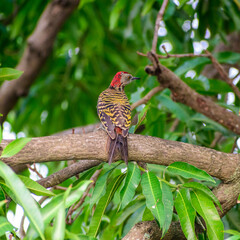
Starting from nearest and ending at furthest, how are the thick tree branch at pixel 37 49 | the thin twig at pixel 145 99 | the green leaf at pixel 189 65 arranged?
the thin twig at pixel 145 99, the green leaf at pixel 189 65, the thick tree branch at pixel 37 49

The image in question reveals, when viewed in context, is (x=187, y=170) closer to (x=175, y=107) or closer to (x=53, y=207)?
(x=53, y=207)

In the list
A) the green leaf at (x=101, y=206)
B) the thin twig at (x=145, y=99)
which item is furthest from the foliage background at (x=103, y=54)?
the green leaf at (x=101, y=206)

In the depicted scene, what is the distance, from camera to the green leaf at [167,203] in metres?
2.18

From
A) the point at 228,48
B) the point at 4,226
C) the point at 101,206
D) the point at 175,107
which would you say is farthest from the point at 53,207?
the point at 228,48

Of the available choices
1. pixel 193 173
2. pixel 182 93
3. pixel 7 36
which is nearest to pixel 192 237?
pixel 193 173

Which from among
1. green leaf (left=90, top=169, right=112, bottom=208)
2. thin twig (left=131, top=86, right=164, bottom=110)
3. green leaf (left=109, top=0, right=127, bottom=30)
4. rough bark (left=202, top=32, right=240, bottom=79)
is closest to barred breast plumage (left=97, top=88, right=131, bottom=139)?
thin twig (left=131, top=86, right=164, bottom=110)

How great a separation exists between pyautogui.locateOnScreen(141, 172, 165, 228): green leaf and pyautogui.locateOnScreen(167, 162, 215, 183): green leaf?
189 millimetres

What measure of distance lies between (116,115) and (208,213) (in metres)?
1.12

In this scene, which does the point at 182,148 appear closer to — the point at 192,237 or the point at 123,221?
the point at 192,237

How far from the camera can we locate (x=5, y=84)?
→ 4898 mm

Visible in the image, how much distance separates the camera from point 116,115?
3135 millimetres

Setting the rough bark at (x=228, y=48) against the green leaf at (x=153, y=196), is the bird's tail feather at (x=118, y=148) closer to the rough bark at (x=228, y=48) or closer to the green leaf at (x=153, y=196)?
the green leaf at (x=153, y=196)

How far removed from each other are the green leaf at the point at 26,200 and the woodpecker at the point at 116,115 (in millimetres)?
786

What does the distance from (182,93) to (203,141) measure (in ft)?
1.96
